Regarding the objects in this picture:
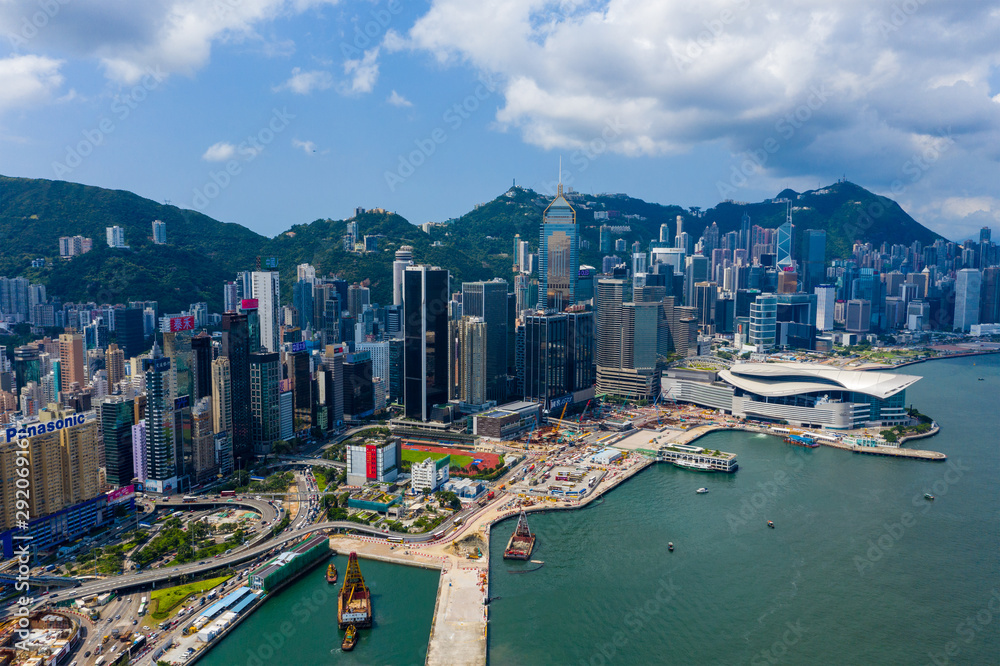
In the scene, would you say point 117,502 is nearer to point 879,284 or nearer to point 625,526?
point 625,526

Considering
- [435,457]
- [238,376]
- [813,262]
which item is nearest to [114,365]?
[238,376]

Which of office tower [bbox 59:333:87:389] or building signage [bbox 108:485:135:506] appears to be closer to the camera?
building signage [bbox 108:485:135:506]

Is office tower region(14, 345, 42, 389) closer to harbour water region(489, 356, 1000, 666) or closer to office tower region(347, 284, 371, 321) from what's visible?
office tower region(347, 284, 371, 321)

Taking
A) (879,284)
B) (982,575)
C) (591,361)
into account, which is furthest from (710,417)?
(879,284)

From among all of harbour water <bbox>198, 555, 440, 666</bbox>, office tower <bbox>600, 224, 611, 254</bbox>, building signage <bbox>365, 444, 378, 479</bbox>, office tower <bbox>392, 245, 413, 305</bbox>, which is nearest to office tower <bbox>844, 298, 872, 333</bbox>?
office tower <bbox>600, 224, 611, 254</bbox>

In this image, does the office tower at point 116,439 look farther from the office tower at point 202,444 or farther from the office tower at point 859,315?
the office tower at point 859,315

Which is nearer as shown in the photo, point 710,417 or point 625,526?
point 625,526
